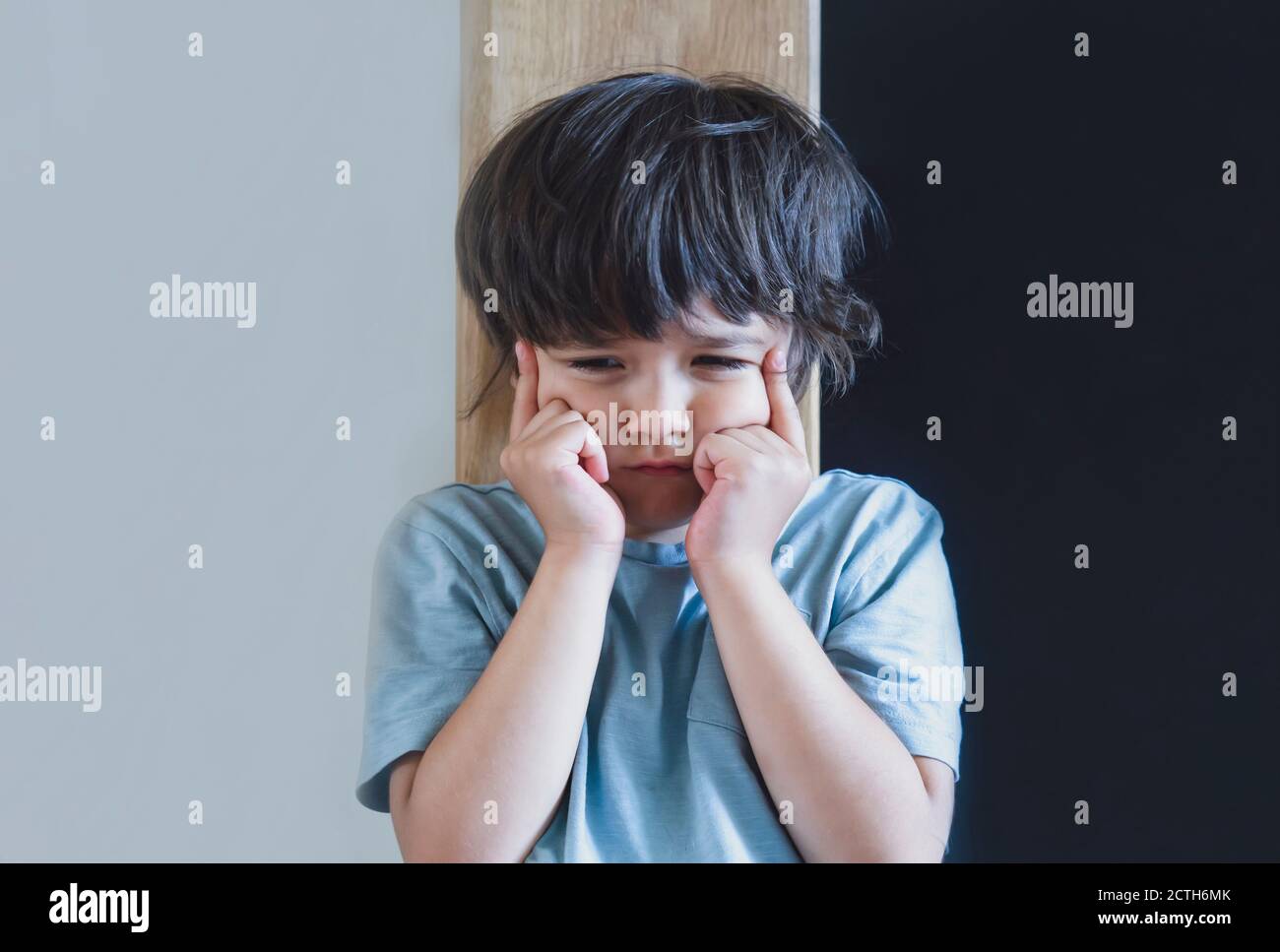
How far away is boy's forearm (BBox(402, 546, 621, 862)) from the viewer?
22.3 inches

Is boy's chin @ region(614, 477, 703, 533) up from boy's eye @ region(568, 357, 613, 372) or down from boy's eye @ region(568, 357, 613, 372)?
down

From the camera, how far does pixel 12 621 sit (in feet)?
2.11

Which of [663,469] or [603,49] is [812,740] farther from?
[603,49]

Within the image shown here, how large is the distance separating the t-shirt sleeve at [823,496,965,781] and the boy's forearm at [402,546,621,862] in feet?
0.49

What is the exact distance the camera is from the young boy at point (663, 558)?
0.58 metres

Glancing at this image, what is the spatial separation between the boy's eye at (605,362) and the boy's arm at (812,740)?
4.5 inches

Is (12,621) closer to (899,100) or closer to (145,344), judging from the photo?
(145,344)

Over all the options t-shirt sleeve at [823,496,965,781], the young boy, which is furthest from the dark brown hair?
t-shirt sleeve at [823,496,965,781]

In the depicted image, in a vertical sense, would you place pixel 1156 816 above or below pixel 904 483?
below

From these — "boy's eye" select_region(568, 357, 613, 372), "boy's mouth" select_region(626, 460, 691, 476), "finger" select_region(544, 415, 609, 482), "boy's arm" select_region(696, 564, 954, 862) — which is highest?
"boy's eye" select_region(568, 357, 613, 372)

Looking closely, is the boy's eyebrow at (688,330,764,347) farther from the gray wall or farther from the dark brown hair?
the gray wall

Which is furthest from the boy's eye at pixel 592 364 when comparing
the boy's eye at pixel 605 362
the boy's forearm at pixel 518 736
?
the boy's forearm at pixel 518 736

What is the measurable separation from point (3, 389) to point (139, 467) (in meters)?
0.10

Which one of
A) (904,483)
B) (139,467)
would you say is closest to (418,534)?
(139,467)
